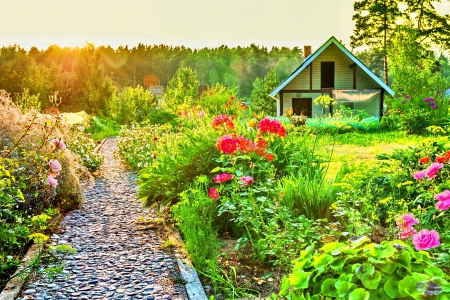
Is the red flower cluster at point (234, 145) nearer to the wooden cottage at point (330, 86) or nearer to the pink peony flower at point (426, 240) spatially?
the pink peony flower at point (426, 240)

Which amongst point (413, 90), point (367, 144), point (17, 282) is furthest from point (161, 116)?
point (17, 282)

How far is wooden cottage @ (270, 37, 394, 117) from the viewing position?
77.7 feet

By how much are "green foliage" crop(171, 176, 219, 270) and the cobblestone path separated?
0.85 ft

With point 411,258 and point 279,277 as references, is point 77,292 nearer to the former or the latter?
point 279,277

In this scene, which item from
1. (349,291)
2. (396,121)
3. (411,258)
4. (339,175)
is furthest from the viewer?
(396,121)

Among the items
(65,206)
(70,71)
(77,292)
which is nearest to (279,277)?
(77,292)

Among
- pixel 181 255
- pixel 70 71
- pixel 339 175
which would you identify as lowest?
pixel 181 255

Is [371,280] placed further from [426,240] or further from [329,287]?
[426,240]

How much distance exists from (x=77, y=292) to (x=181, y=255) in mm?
1087

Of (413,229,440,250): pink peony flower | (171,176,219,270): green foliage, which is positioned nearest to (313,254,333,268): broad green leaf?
(413,229,440,250): pink peony flower

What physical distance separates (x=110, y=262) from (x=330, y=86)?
21.9m

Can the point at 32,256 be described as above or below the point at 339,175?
below

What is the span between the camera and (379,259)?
1939 millimetres

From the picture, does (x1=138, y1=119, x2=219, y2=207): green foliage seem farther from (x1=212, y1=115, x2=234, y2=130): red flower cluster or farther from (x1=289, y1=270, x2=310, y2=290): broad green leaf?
(x1=289, y1=270, x2=310, y2=290): broad green leaf
